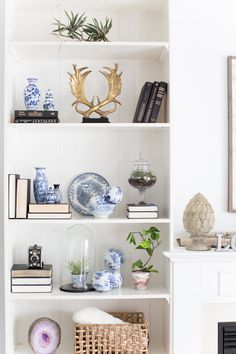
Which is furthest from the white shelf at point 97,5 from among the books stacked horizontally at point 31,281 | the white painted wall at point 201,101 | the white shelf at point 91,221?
the books stacked horizontally at point 31,281

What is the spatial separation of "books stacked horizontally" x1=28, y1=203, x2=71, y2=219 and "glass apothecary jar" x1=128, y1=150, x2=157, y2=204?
0.36m

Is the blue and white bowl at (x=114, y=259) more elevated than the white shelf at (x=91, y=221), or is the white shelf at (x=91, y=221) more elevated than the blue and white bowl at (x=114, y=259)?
the white shelf at (x=91, y=221)

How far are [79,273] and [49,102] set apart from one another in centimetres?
85

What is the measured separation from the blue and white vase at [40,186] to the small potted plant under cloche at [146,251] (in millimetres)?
473

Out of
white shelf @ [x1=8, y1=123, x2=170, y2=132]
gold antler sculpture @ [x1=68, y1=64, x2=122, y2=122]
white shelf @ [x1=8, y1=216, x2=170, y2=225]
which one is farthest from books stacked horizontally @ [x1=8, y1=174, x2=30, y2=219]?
gold antler sculpture @ [x1=68, y1=64, x2=122, y2=122]

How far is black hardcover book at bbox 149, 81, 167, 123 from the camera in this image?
2764mm

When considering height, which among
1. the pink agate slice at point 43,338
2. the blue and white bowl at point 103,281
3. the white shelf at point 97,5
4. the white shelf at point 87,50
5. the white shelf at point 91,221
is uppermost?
the white shelf at point 97,5

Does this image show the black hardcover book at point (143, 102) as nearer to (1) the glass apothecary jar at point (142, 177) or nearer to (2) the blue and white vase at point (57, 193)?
(1) the glass apothecary jar at point (142, 177)

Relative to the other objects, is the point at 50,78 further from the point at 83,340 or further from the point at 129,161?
the point at 83,340

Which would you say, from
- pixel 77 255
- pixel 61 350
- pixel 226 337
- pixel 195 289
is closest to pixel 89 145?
pixel 77 255

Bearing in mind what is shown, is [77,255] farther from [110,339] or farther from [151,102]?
[151,102]

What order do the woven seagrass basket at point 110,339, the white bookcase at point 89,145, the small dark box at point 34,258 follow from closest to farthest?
the woven seagrass basket at point 110,339, the small dark box at point 34,258, the white bookcase at point 89,145

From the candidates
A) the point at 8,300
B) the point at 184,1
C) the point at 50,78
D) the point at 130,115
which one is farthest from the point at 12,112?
the point at 184,1

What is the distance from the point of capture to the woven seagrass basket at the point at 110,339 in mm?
2650
